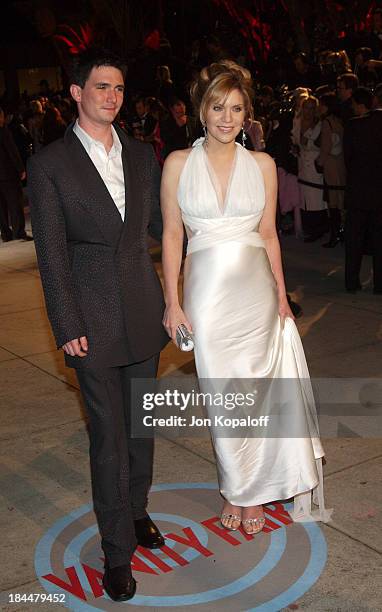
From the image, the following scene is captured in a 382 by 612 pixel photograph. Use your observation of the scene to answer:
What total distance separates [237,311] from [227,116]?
2.93 feet

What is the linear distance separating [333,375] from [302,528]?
7.29 feet

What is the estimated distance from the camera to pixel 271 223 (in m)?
4.07

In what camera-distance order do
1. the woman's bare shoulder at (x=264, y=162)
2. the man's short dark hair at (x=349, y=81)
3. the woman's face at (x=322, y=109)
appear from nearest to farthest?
the woman's bare shoulder at (x=264, y=162) < the man's short dark hair at (x=349, y=81) < the woman's face at (x=322, y=109)

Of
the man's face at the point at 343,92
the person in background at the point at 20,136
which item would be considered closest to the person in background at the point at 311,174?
the man's face at the point at 343,92

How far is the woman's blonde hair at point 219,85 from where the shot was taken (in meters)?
3.75

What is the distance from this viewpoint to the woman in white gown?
388cm

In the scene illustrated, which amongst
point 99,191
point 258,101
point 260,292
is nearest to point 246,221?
point 260,292

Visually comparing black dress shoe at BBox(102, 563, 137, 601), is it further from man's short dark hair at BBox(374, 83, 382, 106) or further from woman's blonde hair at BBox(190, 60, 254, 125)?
man's short dark hair at BBox(374, 83, 382, 106)

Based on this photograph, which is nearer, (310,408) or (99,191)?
(99,191)

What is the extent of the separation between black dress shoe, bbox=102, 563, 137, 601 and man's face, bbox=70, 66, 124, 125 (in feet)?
6.09

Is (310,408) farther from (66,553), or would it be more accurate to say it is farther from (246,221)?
(66,553)

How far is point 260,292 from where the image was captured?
397 centimetres

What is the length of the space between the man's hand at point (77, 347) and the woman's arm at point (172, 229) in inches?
21.6

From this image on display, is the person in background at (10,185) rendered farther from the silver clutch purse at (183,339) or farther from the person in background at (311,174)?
the silver clutch purse at (183,339)
